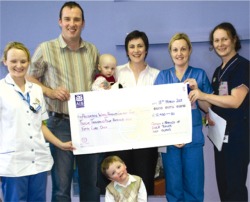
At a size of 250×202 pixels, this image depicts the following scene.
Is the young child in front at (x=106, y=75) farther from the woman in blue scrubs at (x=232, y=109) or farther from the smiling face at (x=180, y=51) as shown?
the woman in blue scrubs at (x=232, y=109)

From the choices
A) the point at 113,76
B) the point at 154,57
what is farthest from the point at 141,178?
the point at 154,57

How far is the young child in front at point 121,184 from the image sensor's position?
2.47m

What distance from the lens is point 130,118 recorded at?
8.52 feet

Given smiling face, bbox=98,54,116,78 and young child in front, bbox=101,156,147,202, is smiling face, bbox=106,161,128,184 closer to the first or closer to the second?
young child in front, bbox=101,156,147,202

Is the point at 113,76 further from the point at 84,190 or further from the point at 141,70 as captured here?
the point at 84,190

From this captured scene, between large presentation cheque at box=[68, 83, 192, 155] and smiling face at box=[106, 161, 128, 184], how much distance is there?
15cm

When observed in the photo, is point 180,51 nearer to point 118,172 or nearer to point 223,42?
point 223,42

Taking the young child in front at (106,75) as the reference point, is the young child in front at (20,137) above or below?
below

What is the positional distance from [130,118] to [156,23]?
1189 mm

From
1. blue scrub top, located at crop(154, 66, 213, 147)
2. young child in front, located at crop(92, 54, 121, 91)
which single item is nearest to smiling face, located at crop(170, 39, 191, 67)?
blue scrub top, located at crop(154, 66, 213, 147)

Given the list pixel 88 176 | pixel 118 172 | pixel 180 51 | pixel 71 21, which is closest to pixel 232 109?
pixel 180 51

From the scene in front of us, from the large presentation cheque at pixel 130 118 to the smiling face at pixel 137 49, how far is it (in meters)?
0.30

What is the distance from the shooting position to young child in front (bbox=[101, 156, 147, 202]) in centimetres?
247

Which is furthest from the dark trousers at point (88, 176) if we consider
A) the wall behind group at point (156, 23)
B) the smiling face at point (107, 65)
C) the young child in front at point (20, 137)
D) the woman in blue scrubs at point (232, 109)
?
the wall behind group at point (156, 23)
